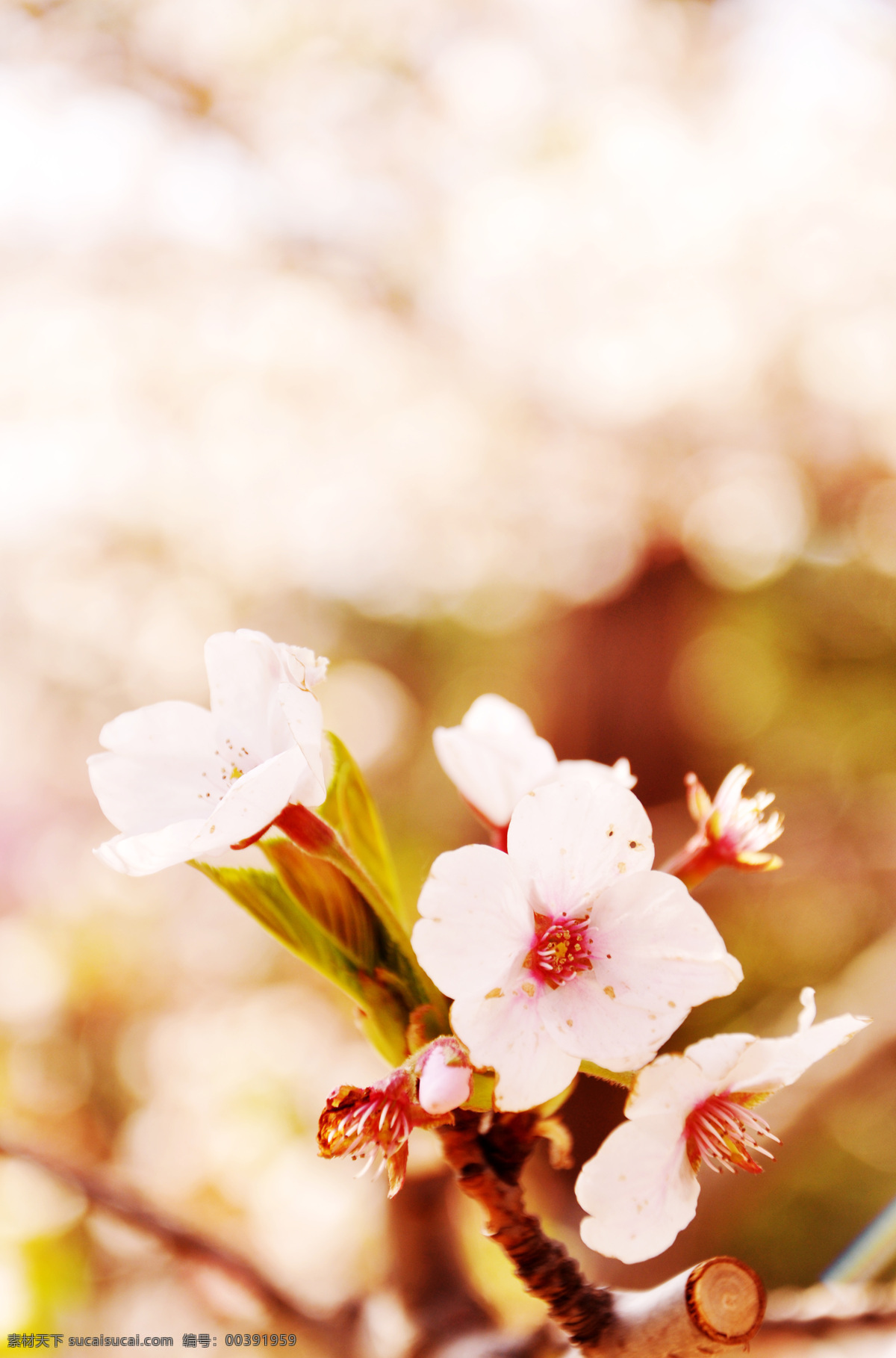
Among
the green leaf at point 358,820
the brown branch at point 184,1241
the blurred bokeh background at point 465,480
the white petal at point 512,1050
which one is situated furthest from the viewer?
the blurred bokeh background at point 465,480

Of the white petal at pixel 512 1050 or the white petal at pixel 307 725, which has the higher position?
the white petal at pixel 307 725

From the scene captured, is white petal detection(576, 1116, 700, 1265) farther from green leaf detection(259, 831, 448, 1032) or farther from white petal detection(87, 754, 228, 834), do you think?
white petal detection(87, 754, 228, 834)

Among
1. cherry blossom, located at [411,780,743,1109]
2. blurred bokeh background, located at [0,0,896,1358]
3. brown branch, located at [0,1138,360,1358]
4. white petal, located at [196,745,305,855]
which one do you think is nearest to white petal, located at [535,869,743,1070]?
cherry blossom, located at [411,780,743,1109]

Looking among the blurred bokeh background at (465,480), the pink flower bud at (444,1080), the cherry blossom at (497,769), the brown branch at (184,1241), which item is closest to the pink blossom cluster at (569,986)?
the pink flower bud at (444,1080)

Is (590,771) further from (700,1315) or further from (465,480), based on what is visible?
(465,480)

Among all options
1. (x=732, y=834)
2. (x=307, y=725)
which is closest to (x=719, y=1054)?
(x=732, y=834)

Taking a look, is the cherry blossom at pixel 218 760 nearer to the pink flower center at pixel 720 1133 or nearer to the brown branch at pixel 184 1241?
the pink flower center at pixel 720 1133

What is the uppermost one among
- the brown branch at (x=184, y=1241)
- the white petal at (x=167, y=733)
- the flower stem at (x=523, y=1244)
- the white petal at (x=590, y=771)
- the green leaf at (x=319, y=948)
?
the white petal at (x=590, y=771)
